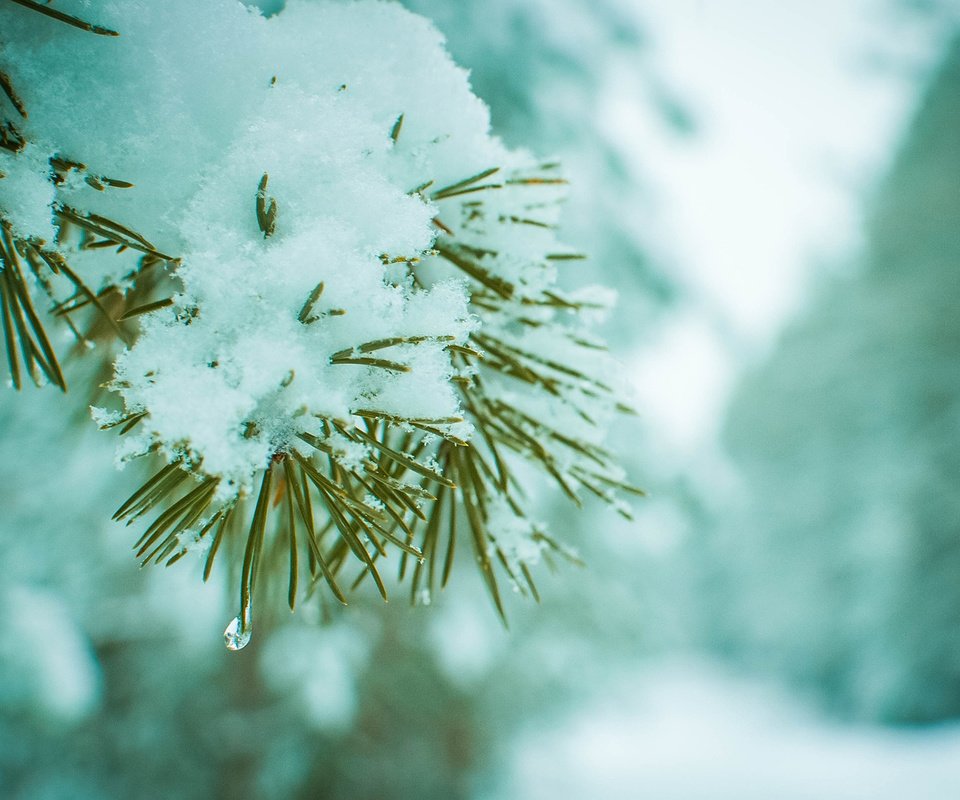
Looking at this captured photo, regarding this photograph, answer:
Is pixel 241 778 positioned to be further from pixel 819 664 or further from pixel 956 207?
pixel 956 207

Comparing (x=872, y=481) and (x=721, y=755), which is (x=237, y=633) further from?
(x=872, y=481)

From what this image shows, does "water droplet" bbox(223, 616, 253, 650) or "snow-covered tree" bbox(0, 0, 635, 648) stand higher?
"snow-covered tree" bbox(0, 0, 635, 648)

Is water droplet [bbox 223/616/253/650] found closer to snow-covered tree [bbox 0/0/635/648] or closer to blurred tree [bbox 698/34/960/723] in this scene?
snow-covered tree [bbox 0/0/635/648]

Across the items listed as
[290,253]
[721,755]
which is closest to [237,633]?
[290,253]

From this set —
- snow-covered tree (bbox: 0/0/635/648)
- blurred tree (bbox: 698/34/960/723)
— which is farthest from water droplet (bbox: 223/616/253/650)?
blurred tree (bbox: 698/34/960/723)

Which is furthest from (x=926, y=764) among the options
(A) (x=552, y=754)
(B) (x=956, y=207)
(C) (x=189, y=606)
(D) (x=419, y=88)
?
(B) (x=956, y=207)

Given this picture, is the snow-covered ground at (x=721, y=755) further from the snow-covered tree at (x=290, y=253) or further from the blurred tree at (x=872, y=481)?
the snow-covered tree at (x=290, y=253)
